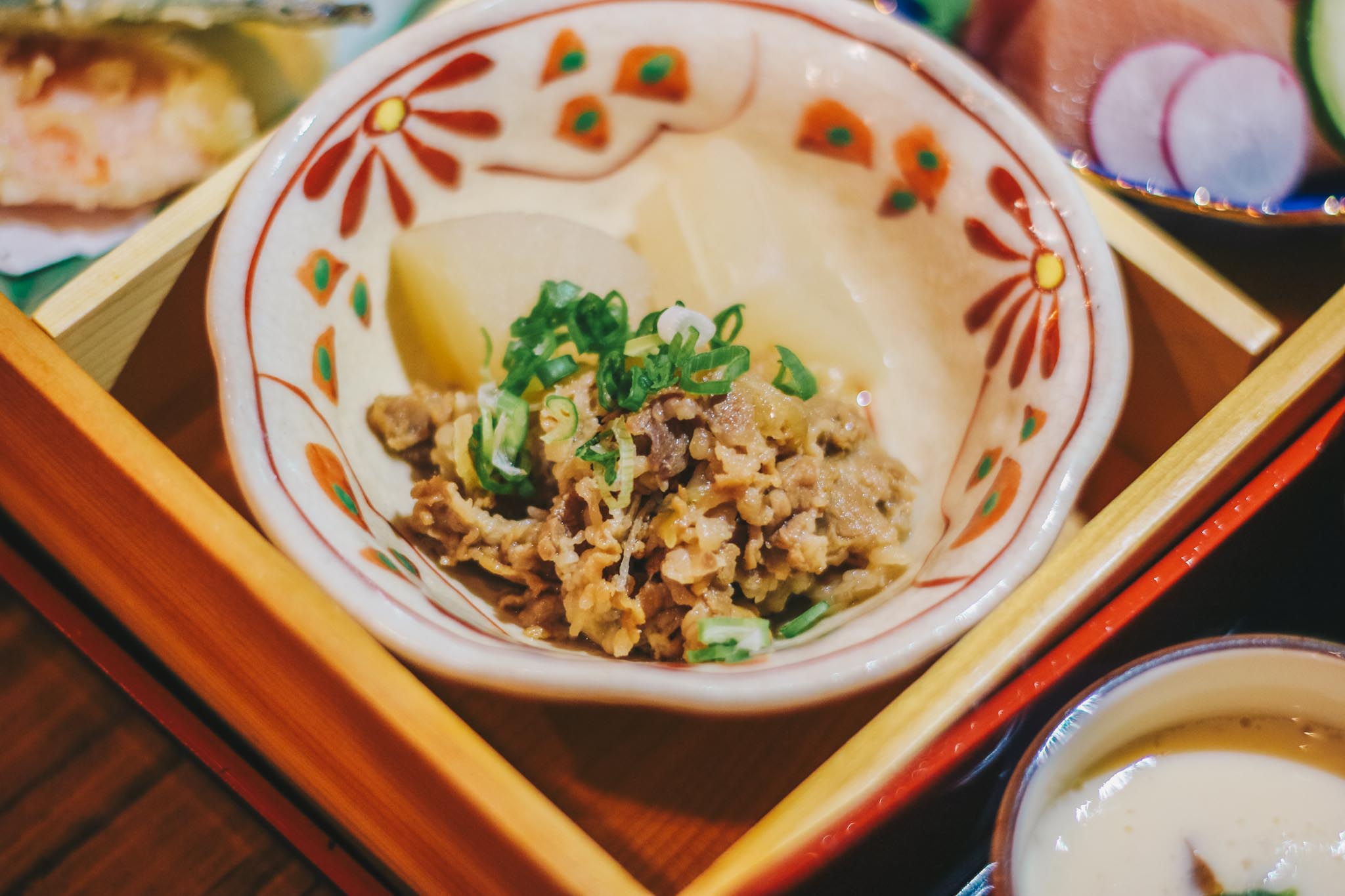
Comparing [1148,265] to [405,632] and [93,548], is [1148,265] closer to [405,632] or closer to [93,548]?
[405,632]

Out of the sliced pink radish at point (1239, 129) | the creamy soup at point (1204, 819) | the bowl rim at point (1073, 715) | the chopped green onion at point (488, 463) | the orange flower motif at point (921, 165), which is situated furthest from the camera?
the sliced pink radish at point (1239, 129)

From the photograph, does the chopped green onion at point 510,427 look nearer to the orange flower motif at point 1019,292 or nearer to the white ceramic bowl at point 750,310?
the white ceramic bowl at point 750,310

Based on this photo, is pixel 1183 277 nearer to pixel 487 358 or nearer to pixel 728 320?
pixel 728 320

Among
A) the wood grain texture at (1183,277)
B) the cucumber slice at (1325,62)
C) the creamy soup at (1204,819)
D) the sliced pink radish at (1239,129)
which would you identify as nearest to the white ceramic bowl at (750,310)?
the wood grain texture at (1183,277)

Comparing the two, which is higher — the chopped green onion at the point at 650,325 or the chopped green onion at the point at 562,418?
the chopped green onion at the point at 650,325

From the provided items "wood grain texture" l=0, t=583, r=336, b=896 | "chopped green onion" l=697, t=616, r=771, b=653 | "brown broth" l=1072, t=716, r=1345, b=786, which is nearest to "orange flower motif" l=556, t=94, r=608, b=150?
"chopped green onion" l=697, t=616, r=771, b=653

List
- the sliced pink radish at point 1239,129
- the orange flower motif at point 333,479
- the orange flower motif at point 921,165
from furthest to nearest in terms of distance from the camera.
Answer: the sliced pink radish at point 1239,129
the orange flower motif at point 921,165
the orange flower motif at point 333,479

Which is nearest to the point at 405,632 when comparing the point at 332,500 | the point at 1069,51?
the point at 332,500
